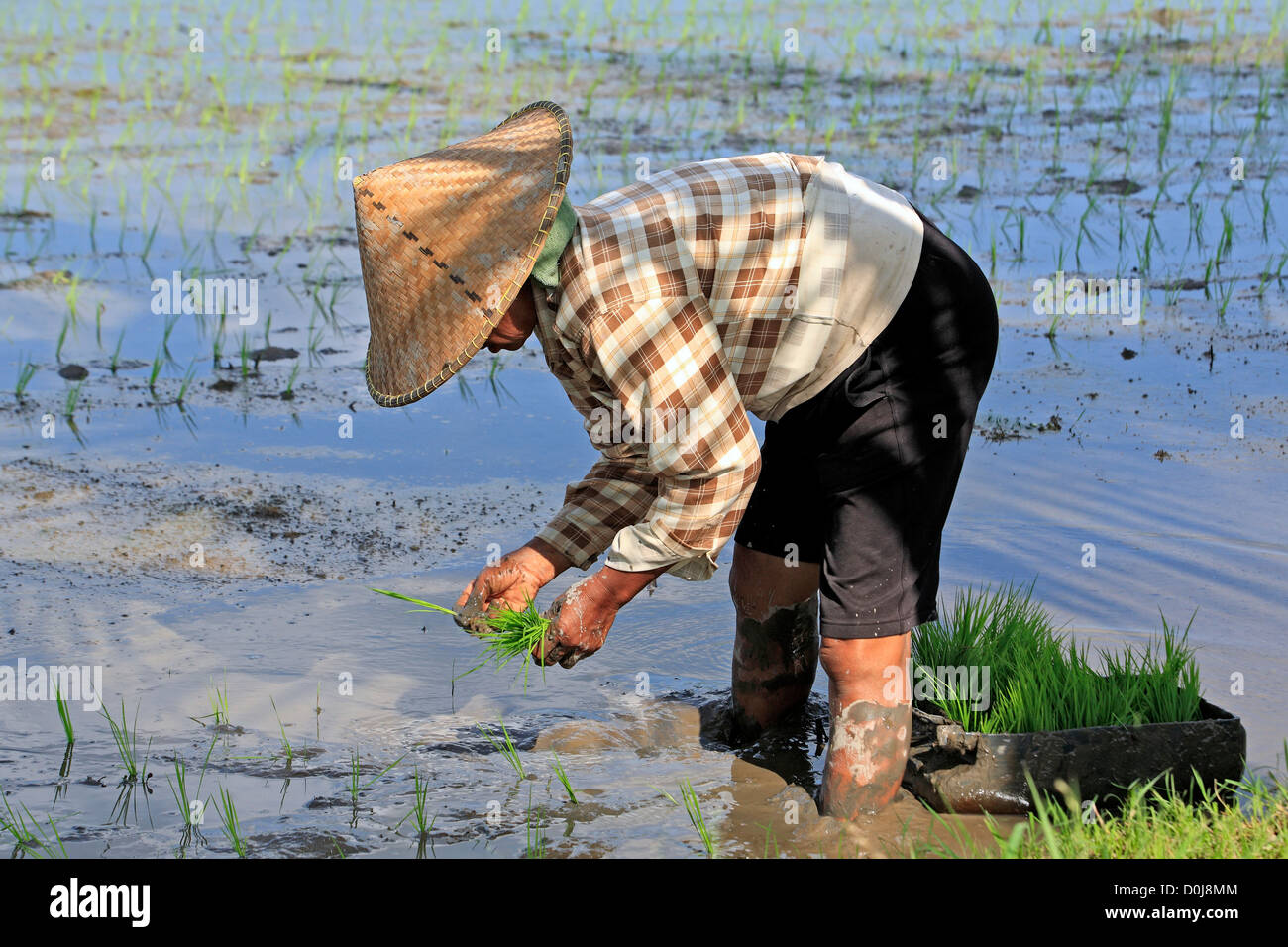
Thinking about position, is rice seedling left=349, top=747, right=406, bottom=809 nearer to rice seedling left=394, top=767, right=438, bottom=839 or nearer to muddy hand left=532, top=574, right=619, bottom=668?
rice seedling left=394, top=767, right=438, bottom=839

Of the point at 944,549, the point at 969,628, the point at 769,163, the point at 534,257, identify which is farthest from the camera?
the point at 944,549

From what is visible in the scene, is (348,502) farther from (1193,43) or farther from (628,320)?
(1193,43)

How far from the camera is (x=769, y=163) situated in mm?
2598

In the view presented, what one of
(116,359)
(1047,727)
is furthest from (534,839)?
(116,359)

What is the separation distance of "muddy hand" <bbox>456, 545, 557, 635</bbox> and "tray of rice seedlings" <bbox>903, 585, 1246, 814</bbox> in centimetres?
83

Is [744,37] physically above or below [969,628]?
above

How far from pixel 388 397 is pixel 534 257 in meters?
0.43

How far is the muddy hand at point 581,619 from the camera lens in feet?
8.71

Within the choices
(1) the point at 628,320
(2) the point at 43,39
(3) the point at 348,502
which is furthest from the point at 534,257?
(2) the point at 43,39

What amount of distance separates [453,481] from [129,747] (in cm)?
179

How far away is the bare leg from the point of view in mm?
3180

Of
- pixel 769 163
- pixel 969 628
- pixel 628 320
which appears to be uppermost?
pixel 769 163

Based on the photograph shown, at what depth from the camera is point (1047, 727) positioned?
114 inches
